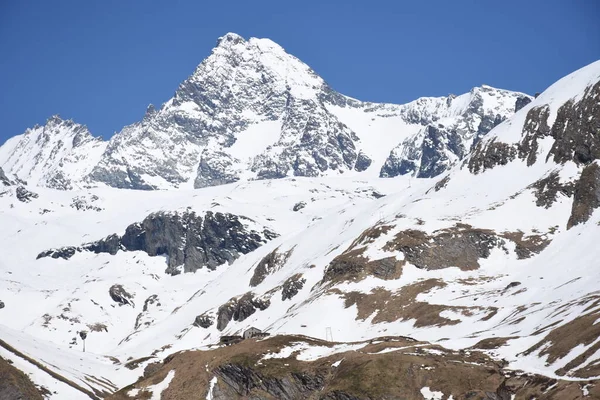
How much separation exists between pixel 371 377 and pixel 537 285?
71.7m

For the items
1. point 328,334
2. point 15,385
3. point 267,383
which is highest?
point 328,334

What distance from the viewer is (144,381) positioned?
114 m

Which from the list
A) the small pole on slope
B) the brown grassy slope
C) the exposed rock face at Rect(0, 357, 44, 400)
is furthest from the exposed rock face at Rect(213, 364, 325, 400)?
the small pole on slope

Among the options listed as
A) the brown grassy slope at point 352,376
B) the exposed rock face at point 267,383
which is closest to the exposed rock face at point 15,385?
the brown grassy slope at point 352,376

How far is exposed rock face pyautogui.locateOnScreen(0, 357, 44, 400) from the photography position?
416 feet

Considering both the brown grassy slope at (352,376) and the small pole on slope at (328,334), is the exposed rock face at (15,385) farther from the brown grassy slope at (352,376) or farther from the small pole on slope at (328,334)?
the small pole on slope at (328,334)

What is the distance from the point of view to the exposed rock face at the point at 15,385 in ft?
416

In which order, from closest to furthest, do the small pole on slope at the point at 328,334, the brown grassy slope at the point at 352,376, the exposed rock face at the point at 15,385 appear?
the brown grassy slope at the point at 352,376 < the exposed rock face at the point at 15,385 < the small pole on slope at the point at 328,334

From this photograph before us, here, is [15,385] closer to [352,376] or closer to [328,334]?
[352,376]

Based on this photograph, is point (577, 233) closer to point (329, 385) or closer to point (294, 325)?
point (294, 325)

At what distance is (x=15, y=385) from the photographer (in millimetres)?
128625

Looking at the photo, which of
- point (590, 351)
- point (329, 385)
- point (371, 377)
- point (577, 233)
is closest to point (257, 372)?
point (329, 385)

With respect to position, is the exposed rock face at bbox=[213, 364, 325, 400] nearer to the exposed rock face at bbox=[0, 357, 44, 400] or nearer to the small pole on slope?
the exposed rock face at bbox=[0, 357, 44, 400]

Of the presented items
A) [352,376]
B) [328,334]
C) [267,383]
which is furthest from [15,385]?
[328,334]
